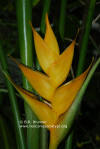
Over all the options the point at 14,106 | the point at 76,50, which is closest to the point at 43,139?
the point at 14,106

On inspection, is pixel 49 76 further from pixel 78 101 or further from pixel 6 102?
pixel 6 102

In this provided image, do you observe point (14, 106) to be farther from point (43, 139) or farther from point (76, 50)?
point (76, 50)

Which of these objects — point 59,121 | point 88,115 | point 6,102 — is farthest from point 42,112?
point 88,115

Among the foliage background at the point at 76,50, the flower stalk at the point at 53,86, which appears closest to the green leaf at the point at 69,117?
the flower stalk at the point at 53,86

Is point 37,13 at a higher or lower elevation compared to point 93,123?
higher

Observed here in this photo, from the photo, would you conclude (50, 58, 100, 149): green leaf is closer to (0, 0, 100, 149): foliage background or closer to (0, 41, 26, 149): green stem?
(0, 41, 26, 149): green stem

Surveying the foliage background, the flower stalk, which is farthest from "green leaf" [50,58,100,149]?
the foliage background

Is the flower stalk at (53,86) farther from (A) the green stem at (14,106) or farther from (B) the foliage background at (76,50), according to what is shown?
(B) the foliage background at (76,50)
